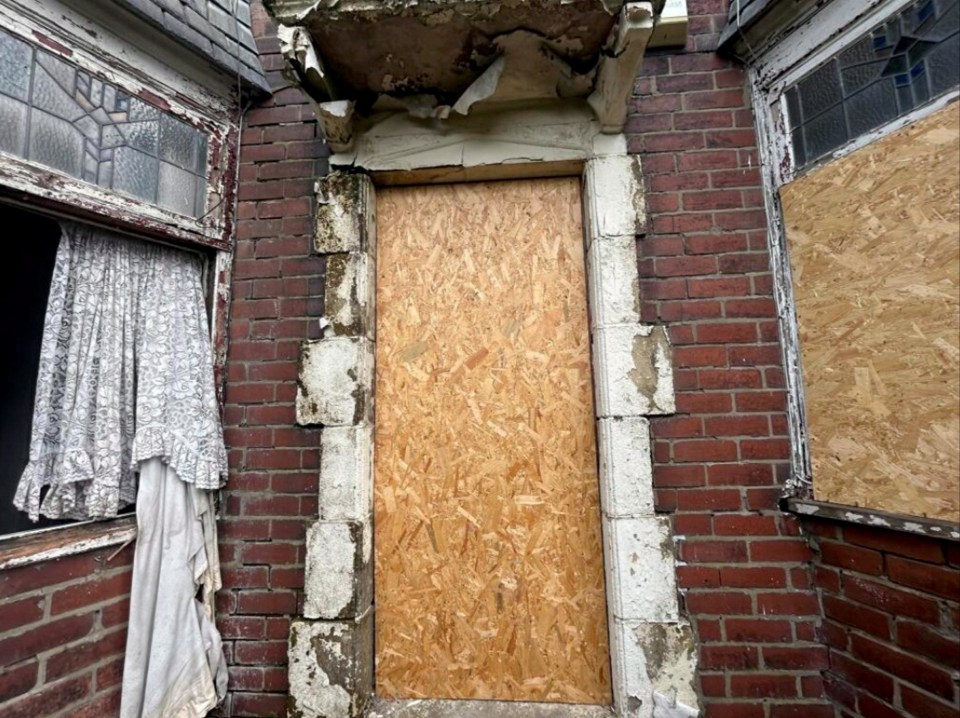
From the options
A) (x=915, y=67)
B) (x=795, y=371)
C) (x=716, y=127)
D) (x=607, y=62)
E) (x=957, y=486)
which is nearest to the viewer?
(x=957, y=486)

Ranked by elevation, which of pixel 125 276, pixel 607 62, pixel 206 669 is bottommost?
pixel 206 669

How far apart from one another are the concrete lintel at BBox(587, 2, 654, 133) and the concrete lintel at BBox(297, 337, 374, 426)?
62.9 inches

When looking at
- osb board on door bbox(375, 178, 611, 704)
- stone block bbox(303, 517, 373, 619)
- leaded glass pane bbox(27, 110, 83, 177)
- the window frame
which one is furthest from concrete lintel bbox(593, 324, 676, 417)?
leaded glass pane bbox(27, 110, 83, 177)

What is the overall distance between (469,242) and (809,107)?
1.69m

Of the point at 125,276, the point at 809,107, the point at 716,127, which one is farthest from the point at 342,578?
the point at 809,107

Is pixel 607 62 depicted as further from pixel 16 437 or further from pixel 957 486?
pixel 16 437

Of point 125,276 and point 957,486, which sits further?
point 125,276

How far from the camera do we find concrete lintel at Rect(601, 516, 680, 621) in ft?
6.82

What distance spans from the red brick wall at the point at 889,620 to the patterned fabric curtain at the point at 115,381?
109 inches

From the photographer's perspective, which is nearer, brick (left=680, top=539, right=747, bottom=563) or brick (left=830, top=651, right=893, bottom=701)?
brick (left=830, top=651, right=893, bottom=701)

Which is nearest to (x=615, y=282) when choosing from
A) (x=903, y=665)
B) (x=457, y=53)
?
(x=457, y=53)

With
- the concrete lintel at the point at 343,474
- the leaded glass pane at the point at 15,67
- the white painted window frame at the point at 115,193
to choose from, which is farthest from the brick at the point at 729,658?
the leaded glass pane at the point at 15,67

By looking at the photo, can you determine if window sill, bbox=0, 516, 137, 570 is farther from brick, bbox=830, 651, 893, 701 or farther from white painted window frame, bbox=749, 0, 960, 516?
brick, bbox=830, 651, 893, 701

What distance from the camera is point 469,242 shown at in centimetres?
252
